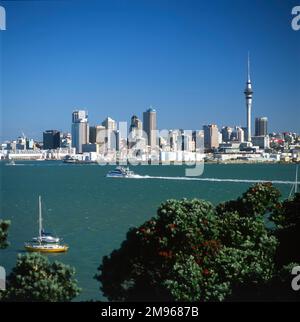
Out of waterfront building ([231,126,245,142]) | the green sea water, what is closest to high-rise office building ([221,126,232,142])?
waterfront building ([231,126,245,142])

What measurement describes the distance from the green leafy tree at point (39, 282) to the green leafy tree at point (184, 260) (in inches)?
14.1

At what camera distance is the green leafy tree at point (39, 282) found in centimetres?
243

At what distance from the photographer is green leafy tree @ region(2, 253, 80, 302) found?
2.43m

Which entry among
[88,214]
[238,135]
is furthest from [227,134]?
[88,214]

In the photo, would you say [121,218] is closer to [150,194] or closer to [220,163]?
[150,194]

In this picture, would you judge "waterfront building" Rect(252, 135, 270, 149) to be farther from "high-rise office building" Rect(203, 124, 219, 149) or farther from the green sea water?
the green sea water

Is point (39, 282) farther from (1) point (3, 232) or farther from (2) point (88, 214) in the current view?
(2) point (88, 214)

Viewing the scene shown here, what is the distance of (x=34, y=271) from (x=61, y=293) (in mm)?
162

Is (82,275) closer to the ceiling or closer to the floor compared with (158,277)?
closer to the floor

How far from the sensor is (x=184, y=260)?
2709mm

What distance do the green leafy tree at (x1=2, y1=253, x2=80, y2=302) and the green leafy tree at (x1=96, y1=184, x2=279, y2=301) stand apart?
36cm

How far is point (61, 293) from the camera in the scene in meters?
2.45

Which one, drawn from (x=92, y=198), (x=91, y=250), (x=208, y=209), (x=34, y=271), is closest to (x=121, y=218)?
(x=91, y=250)
